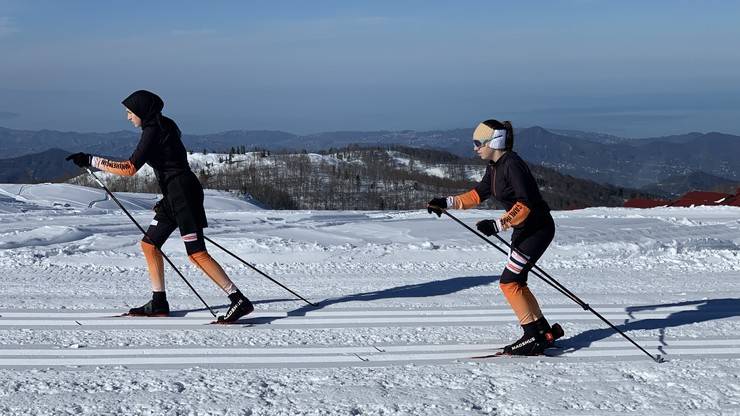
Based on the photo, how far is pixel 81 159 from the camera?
706 cm

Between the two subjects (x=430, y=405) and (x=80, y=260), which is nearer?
(x=430, y=405)

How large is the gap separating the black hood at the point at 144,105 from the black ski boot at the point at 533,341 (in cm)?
363

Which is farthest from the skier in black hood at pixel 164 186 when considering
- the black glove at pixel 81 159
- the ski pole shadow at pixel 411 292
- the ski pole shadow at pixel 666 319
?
the ski pole shadow at pixel 666 319

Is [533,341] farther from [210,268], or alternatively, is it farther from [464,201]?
[210,268]

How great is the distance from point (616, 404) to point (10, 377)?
4099mm

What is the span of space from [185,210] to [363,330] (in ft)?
6.41

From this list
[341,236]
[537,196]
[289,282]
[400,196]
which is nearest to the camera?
[537,196]

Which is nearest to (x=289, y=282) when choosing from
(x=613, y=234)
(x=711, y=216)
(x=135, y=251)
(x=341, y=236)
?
(x=135, y=251)

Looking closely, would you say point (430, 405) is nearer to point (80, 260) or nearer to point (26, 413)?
point (26, 413)

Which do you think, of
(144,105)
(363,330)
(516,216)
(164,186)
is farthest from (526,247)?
(144,105)

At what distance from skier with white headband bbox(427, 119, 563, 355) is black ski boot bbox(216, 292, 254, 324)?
198cm

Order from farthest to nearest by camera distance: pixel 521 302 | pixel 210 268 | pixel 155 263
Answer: pixel 155 263 < pixel 210 268 < pixel 521 302

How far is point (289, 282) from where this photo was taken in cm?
991

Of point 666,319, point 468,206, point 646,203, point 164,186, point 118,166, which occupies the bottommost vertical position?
point 646,203
